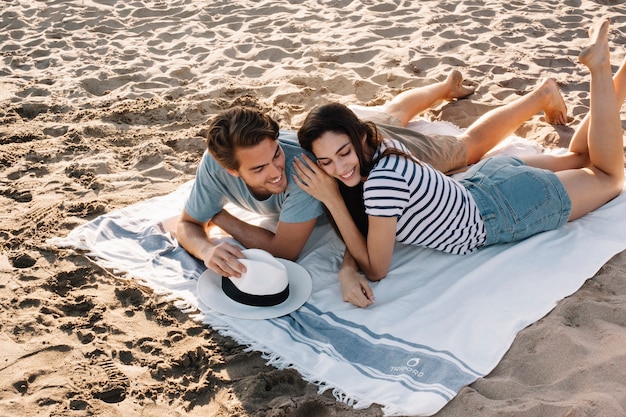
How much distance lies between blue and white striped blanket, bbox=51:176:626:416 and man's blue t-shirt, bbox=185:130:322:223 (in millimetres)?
362

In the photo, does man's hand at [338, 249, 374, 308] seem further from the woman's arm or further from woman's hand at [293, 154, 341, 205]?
woman's hand at [293, 154, 341, 205]

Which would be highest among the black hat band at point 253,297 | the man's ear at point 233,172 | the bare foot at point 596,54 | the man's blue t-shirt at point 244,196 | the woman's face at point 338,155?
the bare foot at point 596,54

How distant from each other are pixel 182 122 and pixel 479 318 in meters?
3.39

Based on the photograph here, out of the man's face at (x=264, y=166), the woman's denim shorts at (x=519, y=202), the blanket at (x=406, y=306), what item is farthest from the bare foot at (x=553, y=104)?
the man's face at (x=264, y=166)

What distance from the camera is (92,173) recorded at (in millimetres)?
4844

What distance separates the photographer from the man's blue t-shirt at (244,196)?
3.42 m

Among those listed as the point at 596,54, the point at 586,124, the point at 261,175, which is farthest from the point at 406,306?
the point at 596,54

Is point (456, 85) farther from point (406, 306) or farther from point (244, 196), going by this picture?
point (406, 306)

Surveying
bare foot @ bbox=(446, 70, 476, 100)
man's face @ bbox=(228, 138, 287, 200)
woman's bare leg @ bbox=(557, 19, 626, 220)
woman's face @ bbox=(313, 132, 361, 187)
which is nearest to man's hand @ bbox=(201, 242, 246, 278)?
man's face @ bbox=(228, 138, 287, 200)

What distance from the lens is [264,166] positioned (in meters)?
3.22

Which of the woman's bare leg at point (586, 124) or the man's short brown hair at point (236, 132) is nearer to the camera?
the man's short brown hair at point (236, 132)

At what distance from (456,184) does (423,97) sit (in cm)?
163

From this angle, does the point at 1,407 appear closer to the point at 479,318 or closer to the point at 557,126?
the point at 479,318

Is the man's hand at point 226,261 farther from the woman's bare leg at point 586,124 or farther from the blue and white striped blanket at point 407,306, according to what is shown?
the woman's bare leg at point 586,124
